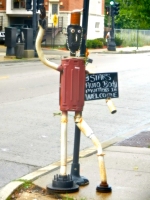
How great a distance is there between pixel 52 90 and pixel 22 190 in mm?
10870

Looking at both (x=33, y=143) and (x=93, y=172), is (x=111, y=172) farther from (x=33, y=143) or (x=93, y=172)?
(x=33, y=143)

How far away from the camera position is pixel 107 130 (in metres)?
11.3

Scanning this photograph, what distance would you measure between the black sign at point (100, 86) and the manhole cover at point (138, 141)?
273 centimetres

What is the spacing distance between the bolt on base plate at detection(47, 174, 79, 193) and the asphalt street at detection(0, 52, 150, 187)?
2.90 feet

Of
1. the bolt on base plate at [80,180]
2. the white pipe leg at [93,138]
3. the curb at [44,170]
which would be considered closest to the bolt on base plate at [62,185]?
the bolt on base plate at [80,180]

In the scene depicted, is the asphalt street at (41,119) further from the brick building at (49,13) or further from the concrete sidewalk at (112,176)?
the brick building at (49,13)

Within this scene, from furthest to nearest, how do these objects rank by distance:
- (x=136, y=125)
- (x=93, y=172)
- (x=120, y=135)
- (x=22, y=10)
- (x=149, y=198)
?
(x=22, y=10)
(x=136, y=125)
(x=120, y=135)
(x=93, y=172)
(x=149, y=198)

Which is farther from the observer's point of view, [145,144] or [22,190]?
[145,144]

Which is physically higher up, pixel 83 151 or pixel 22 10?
pixel 22 10

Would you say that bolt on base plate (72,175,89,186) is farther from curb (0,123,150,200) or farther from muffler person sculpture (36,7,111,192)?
curb (0,123,150,200)

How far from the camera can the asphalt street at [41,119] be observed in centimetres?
870

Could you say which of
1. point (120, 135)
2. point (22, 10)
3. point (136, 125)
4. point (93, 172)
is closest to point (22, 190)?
point (93, 172)

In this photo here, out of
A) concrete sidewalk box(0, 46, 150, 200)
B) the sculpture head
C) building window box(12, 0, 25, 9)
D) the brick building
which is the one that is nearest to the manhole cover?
concrete sidewalk box(0, 46, 150, 200)

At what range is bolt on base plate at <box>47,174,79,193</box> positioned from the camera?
6421 millimetres
